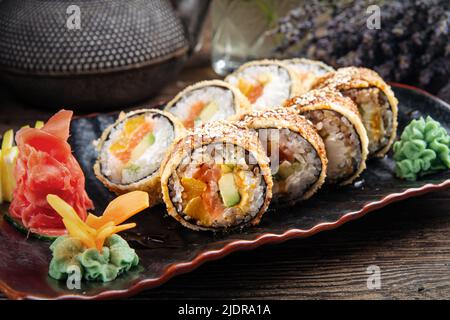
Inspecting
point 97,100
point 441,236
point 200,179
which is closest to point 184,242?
point 200,179

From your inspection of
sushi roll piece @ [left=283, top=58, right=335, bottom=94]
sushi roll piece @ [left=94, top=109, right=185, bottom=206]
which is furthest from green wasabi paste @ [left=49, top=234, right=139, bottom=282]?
sushi roll piece @ [left=283, top=58, right=335, bottom=94]

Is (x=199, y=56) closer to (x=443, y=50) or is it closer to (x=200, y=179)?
(x=443, y=50)

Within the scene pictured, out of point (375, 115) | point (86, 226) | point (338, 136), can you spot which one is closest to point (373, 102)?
point (375, 115)

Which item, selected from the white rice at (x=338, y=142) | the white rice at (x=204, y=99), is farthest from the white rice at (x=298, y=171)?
the white rice at (x=204, y=99)

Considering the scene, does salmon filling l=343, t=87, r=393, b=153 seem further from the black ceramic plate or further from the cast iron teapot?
the cast iron teapot

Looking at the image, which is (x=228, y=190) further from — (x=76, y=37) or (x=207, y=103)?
(x=76, y=37)

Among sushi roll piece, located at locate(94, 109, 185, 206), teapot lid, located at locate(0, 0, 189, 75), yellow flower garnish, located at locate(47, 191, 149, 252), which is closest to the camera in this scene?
yellow flower garnish, located at locate(47, 191, 149, 252)
